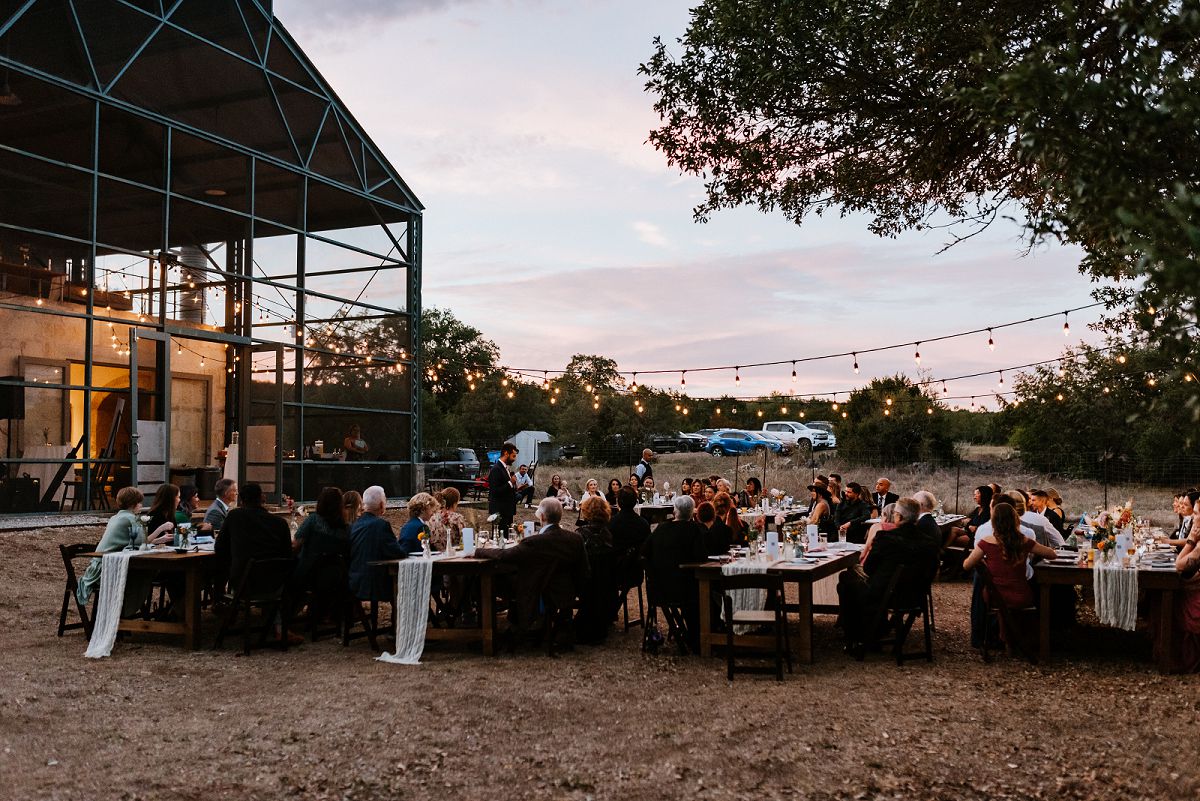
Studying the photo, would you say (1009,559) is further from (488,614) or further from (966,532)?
(966,532)

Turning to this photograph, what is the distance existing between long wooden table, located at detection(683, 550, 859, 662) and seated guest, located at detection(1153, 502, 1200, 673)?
7.85 ft

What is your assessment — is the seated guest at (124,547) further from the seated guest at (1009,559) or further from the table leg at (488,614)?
the seated guest at (1009,559)

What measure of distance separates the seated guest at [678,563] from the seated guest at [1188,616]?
10.8 feet

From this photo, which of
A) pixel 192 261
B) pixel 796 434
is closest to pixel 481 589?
pixel 192 261

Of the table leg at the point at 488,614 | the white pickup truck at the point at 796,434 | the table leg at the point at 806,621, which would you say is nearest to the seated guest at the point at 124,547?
the table leg at the point at 488,614

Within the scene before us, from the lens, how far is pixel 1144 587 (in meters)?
6.99

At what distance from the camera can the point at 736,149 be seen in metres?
8.98

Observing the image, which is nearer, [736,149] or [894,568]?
[894,568]

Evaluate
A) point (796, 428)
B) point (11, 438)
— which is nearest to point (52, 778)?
point (11, 438)

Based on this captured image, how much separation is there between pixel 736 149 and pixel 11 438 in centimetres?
980

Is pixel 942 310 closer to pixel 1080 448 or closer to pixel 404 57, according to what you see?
pixel 1080 448

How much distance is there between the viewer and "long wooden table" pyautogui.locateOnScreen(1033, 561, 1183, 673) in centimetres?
682

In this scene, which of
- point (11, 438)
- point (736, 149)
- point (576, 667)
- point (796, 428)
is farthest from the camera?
point (796, 428)

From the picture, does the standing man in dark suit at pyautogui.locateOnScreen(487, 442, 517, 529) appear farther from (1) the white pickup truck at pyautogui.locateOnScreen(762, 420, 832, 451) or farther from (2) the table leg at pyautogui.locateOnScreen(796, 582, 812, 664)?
(1) the white pickup truck at pyautogui.locateOnScreen(762, 420, 832, 451)
